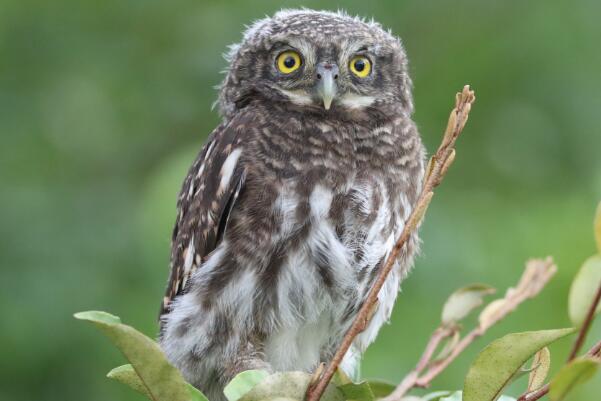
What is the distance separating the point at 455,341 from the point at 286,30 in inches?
61.2

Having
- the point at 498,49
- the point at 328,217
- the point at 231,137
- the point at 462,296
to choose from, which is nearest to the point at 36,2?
the point at 498,49

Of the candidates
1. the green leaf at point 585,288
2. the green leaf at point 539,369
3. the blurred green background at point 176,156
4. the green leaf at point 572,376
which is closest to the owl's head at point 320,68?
the blurred green background at point 176,156

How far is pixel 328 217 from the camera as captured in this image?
2820mm

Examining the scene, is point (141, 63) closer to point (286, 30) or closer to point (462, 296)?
point (286, 30)

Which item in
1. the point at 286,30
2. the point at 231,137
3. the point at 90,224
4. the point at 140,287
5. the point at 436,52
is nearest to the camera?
the point at 231,137

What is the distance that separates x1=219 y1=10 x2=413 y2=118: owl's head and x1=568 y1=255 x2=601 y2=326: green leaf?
1.71 m

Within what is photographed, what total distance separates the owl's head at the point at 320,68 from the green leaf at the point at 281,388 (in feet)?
5.05

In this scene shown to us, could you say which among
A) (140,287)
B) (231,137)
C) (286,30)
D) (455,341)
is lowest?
(140,287)

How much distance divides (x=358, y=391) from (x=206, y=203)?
53.7 inches

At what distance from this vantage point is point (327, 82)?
10.4ft

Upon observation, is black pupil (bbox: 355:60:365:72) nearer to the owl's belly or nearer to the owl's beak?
the owl's beak

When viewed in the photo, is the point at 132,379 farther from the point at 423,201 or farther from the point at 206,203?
the point at 206,203

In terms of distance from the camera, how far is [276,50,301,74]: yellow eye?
130 inches

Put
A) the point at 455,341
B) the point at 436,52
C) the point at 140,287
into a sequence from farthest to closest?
1. the point at 436,52
2. the point at 140,287
3. the point at 455,341
